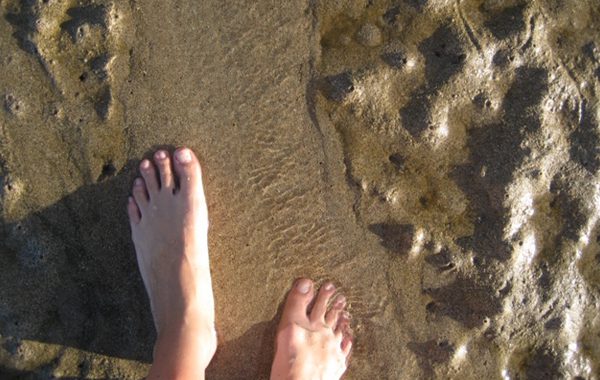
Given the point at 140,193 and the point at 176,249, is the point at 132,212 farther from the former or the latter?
the point at 176,249

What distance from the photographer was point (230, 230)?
246cm

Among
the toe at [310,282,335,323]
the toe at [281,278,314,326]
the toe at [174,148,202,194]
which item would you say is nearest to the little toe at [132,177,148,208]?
the toe at [174,148,202,194]

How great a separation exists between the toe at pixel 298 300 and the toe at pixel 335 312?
12 centimetres

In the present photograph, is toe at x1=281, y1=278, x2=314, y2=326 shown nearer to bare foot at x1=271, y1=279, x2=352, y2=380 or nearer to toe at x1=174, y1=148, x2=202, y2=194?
bare foot at x1=271, y1=279, x2=352, y2=380

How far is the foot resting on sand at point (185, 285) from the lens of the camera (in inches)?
94.0

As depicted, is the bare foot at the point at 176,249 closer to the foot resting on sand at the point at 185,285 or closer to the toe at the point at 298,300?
the foot resting on sand at the point at 185,285

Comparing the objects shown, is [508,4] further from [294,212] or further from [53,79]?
[53,79]

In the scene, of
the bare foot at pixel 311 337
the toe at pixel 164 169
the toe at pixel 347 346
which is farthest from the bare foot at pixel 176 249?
the toe at pixel 347 346

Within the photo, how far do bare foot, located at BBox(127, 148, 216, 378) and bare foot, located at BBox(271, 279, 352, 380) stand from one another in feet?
1.08

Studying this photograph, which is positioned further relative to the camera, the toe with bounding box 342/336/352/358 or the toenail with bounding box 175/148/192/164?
the toe with bounding box 342/336/352/358

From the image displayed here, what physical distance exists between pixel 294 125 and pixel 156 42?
688mm

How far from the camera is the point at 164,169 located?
7.98 ft

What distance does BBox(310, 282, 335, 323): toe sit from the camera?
8.25ft

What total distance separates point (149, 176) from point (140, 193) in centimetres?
9
